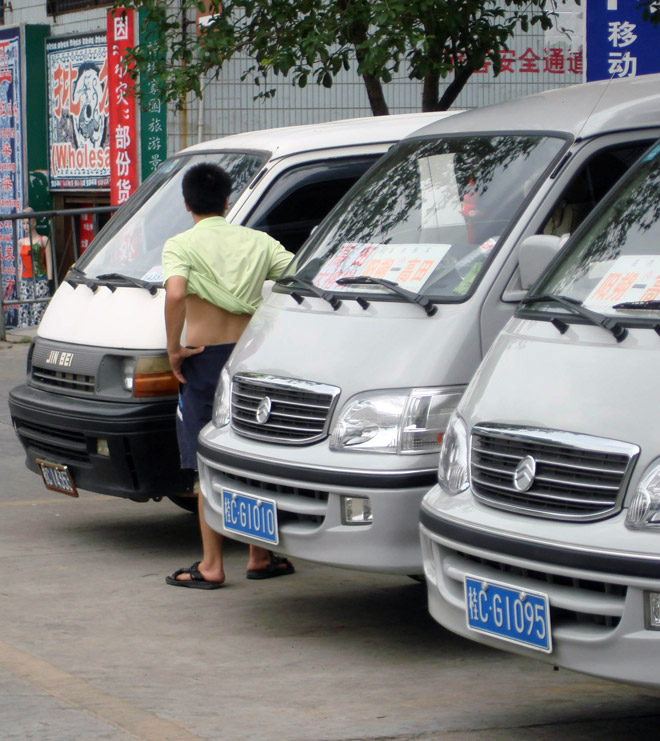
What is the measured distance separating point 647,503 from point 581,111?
241cm

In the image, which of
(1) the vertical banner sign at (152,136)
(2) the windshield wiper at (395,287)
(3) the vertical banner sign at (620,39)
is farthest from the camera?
(1) the vertical banner sign at (152,136)

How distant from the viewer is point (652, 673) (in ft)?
12.3

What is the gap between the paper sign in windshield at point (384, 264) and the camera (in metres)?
5.66

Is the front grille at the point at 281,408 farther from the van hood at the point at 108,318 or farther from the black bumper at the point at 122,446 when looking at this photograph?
the van hood at the point at 108,318

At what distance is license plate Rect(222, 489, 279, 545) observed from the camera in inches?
217

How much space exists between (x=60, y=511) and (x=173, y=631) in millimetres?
2696

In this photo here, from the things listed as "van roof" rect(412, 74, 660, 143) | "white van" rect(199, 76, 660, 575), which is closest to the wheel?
"white van" rect(199, 76, 660, 575)

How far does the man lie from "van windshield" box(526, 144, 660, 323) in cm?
199

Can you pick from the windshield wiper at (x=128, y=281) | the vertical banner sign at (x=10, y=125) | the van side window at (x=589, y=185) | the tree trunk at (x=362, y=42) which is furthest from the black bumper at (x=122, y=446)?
the vertical banner sign at (x=10, y=125)

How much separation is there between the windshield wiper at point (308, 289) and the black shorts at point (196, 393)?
50 centimetres

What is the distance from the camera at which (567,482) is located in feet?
13.2

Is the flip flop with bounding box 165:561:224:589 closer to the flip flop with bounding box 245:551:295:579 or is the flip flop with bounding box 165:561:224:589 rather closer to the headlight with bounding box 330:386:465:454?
the flip flop with bounding box 245:551:295:579

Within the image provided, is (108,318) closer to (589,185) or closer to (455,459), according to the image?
(589,185)

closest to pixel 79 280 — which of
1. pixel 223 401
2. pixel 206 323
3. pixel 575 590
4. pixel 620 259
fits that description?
pixel 206 323
